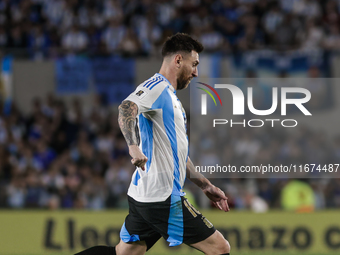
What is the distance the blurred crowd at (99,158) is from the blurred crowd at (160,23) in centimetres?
210

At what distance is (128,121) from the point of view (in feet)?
12.2

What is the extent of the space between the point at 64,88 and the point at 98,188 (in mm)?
3001

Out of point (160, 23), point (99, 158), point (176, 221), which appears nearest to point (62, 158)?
point (99, 158)

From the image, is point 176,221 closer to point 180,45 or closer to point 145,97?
point 145,97

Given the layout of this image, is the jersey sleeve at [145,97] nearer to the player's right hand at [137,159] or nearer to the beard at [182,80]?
the beard at [182,80]

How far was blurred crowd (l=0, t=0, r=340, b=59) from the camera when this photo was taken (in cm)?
1215

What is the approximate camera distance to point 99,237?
28.0 feet

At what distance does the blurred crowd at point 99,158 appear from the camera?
8.99m

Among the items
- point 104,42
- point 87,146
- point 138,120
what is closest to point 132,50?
point 104,42

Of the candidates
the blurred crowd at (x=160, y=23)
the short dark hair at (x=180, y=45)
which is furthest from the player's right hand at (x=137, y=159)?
the blurred crowd at (x=160, y=23)

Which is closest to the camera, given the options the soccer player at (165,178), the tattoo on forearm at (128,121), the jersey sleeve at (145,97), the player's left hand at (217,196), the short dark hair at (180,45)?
the tattoo on forearm at (128,121)

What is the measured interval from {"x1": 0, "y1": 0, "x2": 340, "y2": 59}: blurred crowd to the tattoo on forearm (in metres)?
8.15

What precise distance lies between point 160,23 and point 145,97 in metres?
9.07

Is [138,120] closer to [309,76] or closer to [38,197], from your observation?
[38,197]
